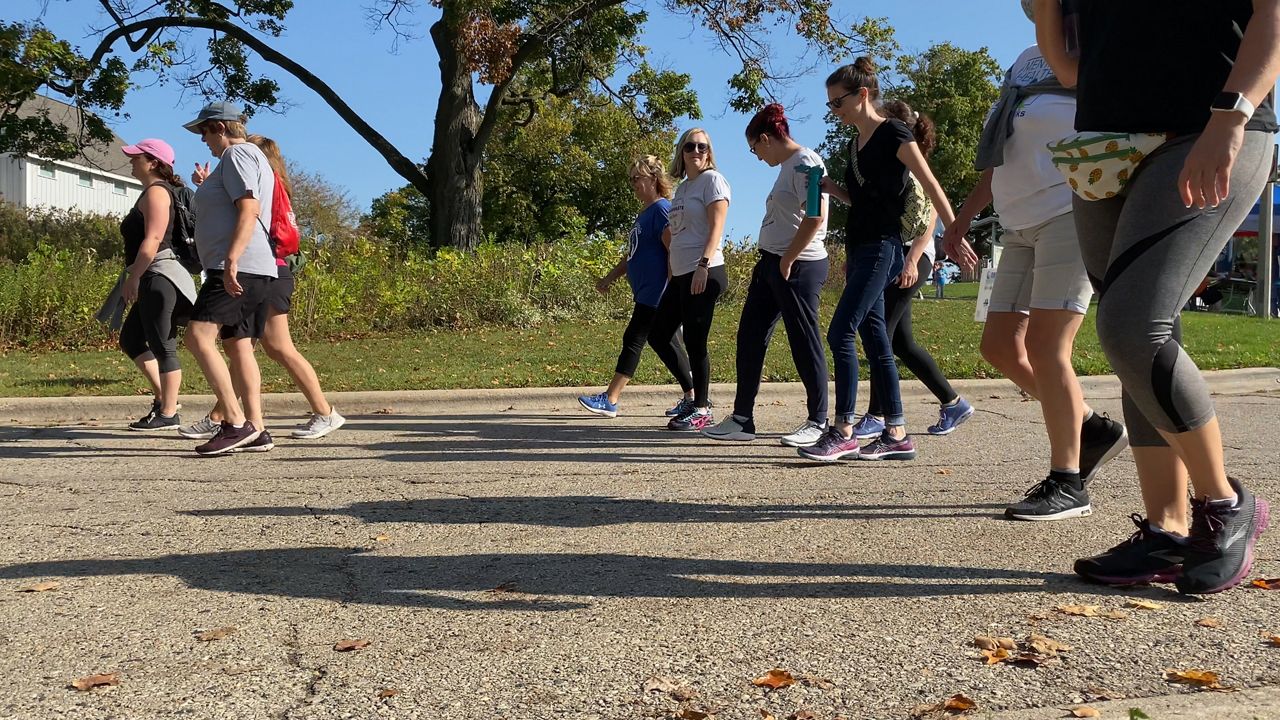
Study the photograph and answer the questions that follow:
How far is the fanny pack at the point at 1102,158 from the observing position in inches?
114

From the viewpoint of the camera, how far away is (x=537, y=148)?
46562 mm

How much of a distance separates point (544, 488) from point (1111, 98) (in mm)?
3115

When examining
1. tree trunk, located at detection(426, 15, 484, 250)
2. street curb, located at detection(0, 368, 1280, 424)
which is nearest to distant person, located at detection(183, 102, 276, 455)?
street curb, located at detection(0, 368, 1280, 424)

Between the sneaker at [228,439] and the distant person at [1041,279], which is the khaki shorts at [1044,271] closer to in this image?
the distant person at [1041,279]

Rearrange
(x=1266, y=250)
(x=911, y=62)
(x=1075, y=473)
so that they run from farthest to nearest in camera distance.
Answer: (x=911, y=62)
(x=1266, y=250)
(x=1075, y=473)

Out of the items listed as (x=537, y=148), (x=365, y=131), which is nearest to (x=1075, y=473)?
(x=365, y=131)

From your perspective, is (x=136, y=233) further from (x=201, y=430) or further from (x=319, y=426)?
(x=319, y=426)

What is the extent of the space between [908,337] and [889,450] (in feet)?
4.09

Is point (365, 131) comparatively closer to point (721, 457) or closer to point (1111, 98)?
point (721, 457)

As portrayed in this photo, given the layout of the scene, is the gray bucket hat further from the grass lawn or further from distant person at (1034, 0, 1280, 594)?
distant person at (1034, 0, 1280, 594)

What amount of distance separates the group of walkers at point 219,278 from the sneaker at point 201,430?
1 centimetres

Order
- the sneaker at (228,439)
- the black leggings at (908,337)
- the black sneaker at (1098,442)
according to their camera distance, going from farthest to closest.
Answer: the black leggings at (908,337), the sneaker at (228,439), the black sneaker at (1098,442)

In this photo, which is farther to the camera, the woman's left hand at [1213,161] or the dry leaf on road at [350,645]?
the dry leaf on road at [350,645]

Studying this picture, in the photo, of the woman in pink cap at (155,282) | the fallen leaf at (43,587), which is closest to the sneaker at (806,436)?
the fallen leaf at (43,587)
